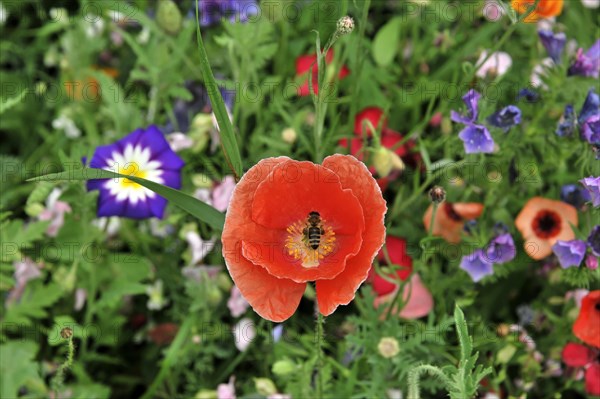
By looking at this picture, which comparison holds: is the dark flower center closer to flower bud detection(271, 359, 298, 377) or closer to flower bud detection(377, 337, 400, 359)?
flower bud detection(377, 337, 400, 359)

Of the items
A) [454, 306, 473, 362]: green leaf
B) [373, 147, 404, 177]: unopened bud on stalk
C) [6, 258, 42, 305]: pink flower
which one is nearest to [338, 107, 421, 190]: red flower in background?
Result: [373, 147, 404, 177]: unopened bud on stalk

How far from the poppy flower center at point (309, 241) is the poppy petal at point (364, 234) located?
0.11 meters

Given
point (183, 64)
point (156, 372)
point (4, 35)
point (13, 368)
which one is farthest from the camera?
point (4, 35)

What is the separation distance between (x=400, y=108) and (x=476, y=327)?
2.14ft

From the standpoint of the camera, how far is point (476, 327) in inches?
68.7

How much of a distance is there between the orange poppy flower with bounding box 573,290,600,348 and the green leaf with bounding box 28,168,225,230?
29.2 inches

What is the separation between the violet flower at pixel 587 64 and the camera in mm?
1651

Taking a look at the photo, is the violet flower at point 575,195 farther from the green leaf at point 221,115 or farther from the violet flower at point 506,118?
the green leaf at point 221,115

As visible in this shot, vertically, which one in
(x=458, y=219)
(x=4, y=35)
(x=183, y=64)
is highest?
(x=4, y=35)

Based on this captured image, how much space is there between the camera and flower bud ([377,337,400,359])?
158cm

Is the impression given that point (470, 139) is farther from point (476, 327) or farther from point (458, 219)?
point (476, 327)

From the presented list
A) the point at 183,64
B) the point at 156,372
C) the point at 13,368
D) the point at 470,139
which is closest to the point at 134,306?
the point at 156,372

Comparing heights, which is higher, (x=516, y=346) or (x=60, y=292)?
(x=60, y=292)

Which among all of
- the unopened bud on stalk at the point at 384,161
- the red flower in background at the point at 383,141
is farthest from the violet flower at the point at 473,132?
the red flower in background at the point at 383,141
